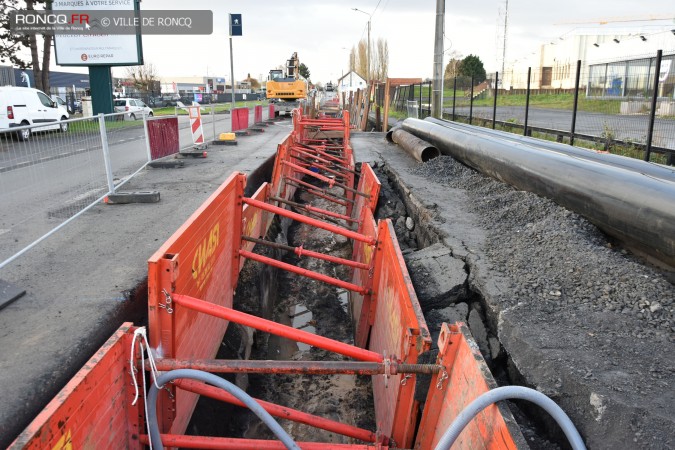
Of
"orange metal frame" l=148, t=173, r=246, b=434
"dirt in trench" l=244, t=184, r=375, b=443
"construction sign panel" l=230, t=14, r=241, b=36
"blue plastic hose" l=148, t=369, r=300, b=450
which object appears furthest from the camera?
"construction sign panel" l=230, t=14, r=241, b=36

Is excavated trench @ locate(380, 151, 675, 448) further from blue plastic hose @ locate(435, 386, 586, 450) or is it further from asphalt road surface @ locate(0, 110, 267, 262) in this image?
asphalt road surface @ locate(0, 110, 267, 262)

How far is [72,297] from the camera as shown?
3891 millimetres

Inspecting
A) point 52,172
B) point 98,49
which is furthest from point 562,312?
point 98,49

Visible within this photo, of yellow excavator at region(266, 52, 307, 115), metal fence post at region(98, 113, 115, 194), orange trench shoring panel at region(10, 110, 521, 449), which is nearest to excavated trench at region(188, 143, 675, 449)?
orange trench shoring panel at region(10, 110, 521, 449)

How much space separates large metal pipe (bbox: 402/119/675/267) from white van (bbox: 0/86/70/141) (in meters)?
16.0

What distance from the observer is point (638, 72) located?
9.41m

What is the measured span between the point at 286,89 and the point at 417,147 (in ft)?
82.8

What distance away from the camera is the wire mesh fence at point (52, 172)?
4781 mm

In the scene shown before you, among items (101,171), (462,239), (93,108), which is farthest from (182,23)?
(462,239)

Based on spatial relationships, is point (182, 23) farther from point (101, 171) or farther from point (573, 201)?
point (573, 201)

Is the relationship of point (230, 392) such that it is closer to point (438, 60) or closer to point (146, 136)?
point (146, 136)

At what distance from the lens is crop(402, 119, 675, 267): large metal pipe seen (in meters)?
3.66

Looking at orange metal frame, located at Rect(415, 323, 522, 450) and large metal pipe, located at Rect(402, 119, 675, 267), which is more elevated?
large metal pipe, located at Rect(402, 119, 675, 267)

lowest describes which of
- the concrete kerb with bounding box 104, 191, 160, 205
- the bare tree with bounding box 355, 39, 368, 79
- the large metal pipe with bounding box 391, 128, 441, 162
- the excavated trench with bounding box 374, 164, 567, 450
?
the excavated trench with bounding box 374, 164, 567, 450
